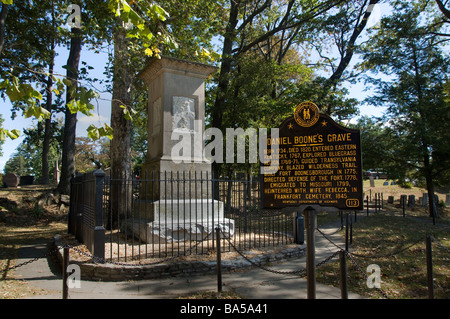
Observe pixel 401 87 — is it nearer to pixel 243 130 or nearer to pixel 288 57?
pixel 243 130

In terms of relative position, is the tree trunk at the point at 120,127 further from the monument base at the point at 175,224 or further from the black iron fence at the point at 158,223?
the monument base at the point at 175,224

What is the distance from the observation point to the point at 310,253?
14.8 ft

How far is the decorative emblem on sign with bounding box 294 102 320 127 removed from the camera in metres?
4.75

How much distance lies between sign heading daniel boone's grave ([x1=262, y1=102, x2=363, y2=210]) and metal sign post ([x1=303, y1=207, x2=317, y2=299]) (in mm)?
182

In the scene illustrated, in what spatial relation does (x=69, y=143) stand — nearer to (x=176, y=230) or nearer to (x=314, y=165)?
(x=176, y=230)

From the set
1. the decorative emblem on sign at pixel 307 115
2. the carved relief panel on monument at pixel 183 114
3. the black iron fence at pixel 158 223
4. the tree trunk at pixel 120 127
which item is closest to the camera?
the decorative emblem on sign at pixel 307 115

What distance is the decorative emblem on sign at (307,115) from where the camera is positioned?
4.75m

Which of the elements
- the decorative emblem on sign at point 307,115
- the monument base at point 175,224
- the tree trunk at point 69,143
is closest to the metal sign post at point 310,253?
the decorative emblem on sign at point 307,115

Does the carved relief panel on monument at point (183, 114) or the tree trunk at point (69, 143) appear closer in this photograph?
A: the carved relief panel on monument at point (183, 114)

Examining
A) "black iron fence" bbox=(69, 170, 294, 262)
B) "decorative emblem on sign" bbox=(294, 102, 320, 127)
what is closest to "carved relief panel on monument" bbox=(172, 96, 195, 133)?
"black iron fence" bbox=(69, 170, 294, 262)

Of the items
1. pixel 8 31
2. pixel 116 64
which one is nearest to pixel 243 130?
pixel 116 64

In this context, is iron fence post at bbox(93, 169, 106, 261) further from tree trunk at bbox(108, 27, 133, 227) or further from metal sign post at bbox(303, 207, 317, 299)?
tree trunk at bbox(108, 27, 133, 227)

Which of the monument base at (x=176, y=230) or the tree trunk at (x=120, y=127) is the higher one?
the tree trunk at (x=120, y=127)

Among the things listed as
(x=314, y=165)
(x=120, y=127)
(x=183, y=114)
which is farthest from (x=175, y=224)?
(x=120, y=127)
